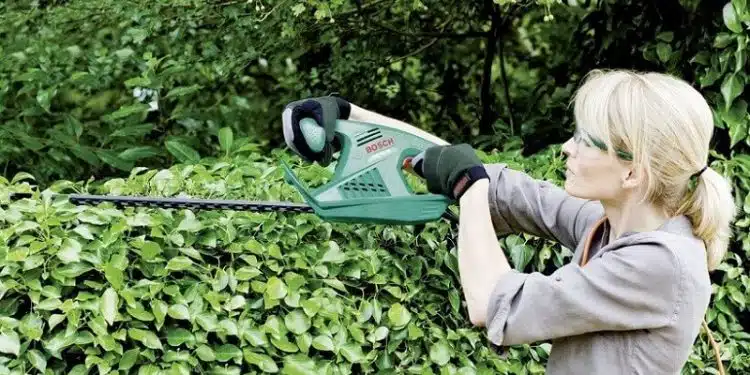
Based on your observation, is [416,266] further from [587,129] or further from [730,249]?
[730,249]

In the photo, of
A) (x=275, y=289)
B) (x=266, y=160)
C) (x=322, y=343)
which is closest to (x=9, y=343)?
(x=275, y=289)

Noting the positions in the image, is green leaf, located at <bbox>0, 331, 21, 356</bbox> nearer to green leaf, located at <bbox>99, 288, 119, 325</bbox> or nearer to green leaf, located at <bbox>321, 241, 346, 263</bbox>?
green leaf, located at <bbox>99, 288, 119, 325</bbox>

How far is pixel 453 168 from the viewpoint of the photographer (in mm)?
2236

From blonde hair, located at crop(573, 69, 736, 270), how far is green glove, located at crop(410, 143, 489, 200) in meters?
0.25

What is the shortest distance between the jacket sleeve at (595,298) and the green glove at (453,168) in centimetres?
24

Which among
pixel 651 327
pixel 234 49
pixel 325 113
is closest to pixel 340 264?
pixel 325 113

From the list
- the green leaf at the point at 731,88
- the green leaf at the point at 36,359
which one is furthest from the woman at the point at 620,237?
the green leaf at the point at 731,88

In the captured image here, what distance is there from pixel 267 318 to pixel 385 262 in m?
0.35

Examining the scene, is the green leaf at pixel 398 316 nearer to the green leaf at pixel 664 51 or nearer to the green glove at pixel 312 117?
the green glove at pixel 312 117

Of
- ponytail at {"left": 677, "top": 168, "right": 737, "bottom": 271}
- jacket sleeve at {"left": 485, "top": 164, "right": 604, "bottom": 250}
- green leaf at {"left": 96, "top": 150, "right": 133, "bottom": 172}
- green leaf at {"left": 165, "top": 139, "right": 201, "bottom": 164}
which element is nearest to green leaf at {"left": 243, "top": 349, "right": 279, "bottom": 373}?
jacket sleeve at {"left": 485, "top": 164, "right": 604, "bottom": 250}

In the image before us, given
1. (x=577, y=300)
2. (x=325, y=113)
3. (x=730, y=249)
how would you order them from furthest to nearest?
1. (x=730, y=249)
2. (x=325, y=113)
3. (x=577, y=300)

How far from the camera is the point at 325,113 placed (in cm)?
225

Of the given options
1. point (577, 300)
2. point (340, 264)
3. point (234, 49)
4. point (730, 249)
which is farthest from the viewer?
point (234, 49)

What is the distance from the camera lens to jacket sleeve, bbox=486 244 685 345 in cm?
209
